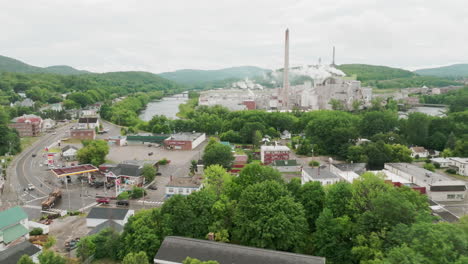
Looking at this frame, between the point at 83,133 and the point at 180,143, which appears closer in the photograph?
the point at 180,143

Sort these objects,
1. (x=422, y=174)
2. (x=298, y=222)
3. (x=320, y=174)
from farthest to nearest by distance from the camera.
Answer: (x=422, y=174) → (x=320, y=174) → (x=298, y=222)

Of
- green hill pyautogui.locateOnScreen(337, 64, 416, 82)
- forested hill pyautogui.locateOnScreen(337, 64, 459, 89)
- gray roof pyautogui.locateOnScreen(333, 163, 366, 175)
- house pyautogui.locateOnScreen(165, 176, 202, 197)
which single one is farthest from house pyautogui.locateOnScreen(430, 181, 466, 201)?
green hill pyautogui.locateOnScreen(337, 64, 416, 82)

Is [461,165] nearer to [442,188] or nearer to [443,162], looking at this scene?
[443,162]

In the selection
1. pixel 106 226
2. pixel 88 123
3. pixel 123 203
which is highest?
pixel 88 123

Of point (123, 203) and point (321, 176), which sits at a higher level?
point (321, 176)

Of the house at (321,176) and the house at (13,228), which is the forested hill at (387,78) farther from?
the house at (13,228)

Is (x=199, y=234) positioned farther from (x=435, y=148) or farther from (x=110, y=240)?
(x=435, y=148)

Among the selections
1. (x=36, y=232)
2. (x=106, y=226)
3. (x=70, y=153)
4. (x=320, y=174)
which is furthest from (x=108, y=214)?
(x=70, y=153)
